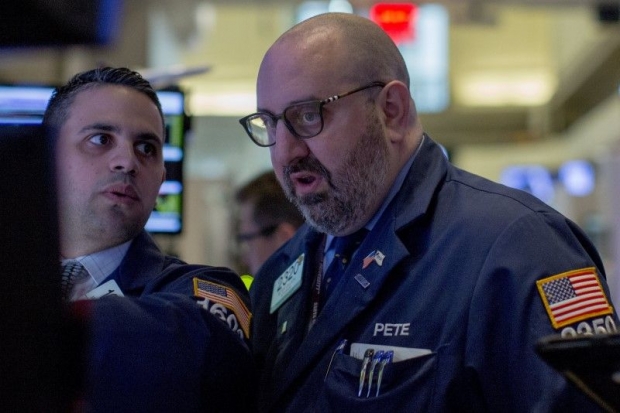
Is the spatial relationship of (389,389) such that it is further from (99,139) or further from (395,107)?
(99,139)

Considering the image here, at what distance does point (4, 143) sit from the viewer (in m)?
0.91


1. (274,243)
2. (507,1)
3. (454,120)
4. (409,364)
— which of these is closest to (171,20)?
(507,1)

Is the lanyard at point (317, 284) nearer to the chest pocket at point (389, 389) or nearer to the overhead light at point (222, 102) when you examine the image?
the chest pocket at point (389, 389)

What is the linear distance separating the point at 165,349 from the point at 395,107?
0.79 m

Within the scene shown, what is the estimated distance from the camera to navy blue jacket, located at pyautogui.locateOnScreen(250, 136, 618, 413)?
1.63m

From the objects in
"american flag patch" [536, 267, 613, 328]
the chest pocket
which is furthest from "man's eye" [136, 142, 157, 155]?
"american flag patch" [536, 267, 613, 328]

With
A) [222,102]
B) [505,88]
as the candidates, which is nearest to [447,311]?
[222,102]

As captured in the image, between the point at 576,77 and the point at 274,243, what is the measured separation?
30.7 ft

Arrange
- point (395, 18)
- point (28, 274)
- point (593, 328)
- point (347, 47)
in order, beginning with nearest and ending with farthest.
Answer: point (28, 274) → point (593, 328) → point (347, 47) → point (395, 18)

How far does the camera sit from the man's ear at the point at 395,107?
1.97 metres

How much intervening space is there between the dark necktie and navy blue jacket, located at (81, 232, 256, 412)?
0.25 meters

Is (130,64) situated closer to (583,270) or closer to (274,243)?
(274,243)

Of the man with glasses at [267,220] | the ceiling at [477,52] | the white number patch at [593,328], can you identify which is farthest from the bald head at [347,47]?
the ceiling at [477,52]

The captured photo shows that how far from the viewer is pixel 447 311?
1703mm
